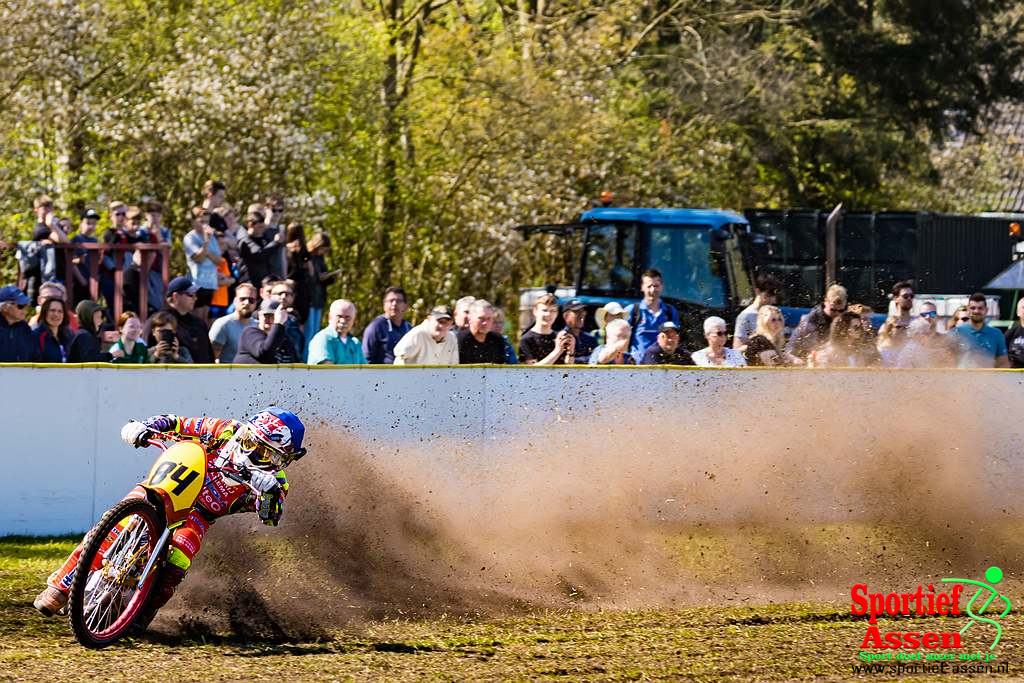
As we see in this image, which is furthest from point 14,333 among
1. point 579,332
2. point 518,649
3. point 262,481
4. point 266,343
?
point 518,649

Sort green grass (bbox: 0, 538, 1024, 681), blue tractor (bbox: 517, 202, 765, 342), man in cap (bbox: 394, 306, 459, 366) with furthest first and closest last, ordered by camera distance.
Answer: blue tractor (bbox: 517, 202, 765, 342)
man in cap (bbox: 394, 306, 459, 366)
green grass (bbox: 0, 538, 1024, 681)

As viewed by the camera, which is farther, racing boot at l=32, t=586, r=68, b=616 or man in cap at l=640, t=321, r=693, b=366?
man in cap at l=640, t=321, r=693, b=366

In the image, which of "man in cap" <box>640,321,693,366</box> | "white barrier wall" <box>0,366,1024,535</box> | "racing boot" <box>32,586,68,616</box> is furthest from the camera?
"man in cap" <box>640,321,693,366</box>

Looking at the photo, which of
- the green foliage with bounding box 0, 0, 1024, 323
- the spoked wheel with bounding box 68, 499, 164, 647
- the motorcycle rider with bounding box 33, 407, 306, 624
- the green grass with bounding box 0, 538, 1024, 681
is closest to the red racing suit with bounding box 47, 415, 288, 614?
the motorcycle rider with bounding box 33, 407, 306, 624

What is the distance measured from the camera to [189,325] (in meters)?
13.3

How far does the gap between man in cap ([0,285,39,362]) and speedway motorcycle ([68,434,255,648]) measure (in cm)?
494

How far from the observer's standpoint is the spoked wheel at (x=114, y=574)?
755 cm

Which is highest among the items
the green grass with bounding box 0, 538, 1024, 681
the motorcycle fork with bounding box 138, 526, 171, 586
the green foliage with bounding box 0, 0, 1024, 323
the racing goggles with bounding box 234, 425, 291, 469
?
the green foliage with bounding box 0, 0, 1024, 323

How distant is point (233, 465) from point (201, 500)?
265 millimetres

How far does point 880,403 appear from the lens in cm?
1056

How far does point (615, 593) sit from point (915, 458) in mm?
2422

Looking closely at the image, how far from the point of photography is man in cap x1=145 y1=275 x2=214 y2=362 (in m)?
13.2

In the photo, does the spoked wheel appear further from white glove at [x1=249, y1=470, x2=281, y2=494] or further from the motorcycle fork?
white glove at [x1=249, y1=470, x2=281, y2=494]

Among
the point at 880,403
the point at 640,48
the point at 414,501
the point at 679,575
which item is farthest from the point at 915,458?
the point at 640,48
